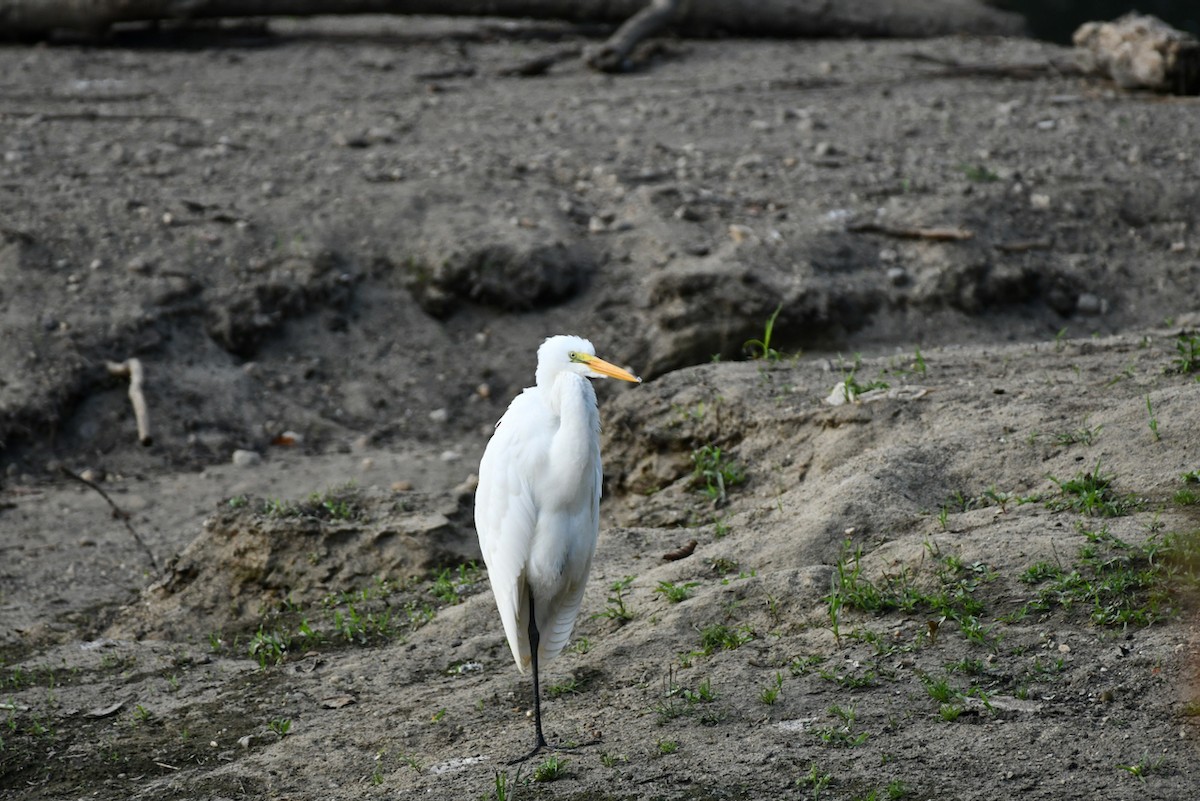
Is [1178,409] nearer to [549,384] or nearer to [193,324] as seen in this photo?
[549,384]

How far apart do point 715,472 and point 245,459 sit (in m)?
2.70

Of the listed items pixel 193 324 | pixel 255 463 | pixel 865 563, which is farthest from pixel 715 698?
pixel 193 324

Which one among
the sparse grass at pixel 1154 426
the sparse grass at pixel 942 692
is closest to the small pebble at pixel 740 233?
the sparse grass at pixel 1154 426

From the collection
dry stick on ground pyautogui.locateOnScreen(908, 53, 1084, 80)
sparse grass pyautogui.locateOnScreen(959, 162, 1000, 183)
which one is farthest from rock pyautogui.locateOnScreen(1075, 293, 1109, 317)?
dry stick on ground pyautogui.locateOnScreen(908, 53, 1084, 80)

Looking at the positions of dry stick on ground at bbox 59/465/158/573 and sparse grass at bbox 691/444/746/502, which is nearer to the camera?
sparse grass at bbox 691/444/746/502

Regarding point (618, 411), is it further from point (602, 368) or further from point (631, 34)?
point (631, 34)

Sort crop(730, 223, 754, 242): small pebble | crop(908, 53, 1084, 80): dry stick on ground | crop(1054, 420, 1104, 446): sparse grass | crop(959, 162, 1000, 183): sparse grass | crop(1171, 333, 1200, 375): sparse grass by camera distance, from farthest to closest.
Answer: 1. crop(908, 53, 1084, 80): dry stick on ground
2. crop(959, 162, 1000, 183): sparse grass
3. crop(730, 223, 754, 242): small pebble
4. crop(1171, 333, 1200, 375): sparse grass
5. crop(1054, 420, 1104, 446): sparse grass

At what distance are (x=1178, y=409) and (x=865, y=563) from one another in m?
1.24

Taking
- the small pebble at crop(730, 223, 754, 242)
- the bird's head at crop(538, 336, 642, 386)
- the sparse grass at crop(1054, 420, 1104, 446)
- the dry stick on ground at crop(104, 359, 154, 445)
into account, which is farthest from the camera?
the small pebble at crop(730, 223, 754, 242)

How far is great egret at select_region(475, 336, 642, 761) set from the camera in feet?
12.1

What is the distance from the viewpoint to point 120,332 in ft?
22.5

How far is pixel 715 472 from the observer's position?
16.7 feet

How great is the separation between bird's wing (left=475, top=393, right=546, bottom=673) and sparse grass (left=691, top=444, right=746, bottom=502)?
136 cm

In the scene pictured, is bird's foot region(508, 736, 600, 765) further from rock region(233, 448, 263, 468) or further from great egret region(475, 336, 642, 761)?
rock region(233, 448, 263, 468)
